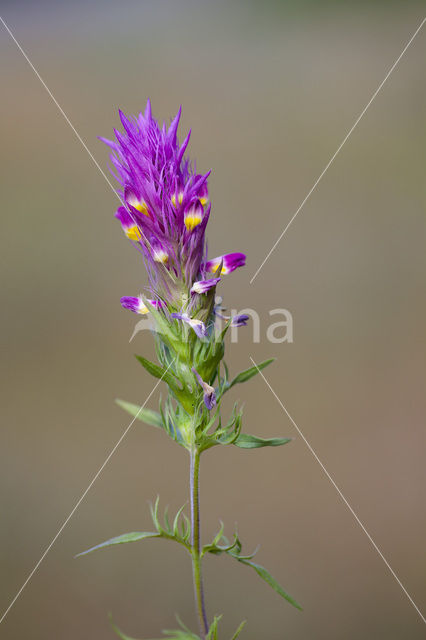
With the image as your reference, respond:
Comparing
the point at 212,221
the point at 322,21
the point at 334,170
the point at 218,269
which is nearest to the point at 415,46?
the point at 322,21

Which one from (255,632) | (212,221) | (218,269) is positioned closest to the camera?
(218,269)

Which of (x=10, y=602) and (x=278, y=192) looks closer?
(x=10, y=602)

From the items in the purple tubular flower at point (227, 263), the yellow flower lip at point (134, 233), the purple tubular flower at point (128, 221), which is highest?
the purple tubular flower at point (128, 221)

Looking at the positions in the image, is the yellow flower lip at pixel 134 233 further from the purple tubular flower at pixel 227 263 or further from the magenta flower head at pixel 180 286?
the purple tubular flower at pixel 227 263

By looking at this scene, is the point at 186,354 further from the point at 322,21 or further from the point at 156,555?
the point at 322,21

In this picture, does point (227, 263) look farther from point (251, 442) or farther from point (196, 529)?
point (196, 529)
